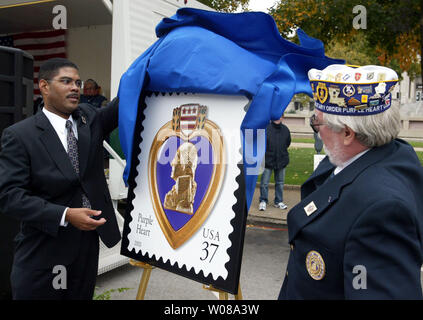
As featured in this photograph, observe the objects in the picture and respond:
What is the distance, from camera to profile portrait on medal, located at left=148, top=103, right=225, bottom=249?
242cm

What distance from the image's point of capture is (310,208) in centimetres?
159

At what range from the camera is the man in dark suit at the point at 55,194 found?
214 centimetres

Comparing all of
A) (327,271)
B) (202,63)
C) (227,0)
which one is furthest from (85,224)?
(227,0)

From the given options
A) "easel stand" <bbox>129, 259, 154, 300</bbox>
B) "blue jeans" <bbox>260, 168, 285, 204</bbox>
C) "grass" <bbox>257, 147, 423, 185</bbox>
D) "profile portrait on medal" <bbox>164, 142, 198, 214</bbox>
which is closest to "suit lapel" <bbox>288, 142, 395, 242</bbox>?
"profile portrait on medal" <bbox>164, 142, 198, 214</bbox>

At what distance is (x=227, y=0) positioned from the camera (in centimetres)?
1080

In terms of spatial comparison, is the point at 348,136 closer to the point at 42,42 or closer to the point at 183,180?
the point at 183,180

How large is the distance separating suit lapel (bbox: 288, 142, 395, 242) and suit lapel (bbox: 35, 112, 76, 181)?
128cm

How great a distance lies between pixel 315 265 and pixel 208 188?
103cm

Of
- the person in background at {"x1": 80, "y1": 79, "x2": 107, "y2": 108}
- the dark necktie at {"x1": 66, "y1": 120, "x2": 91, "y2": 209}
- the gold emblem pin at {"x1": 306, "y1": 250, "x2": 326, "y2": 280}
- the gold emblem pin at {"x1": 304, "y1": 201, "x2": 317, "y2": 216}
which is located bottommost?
the gold emblem pin at {"x1": 306, "y1": 250, "x2": 326, "y2": 280}

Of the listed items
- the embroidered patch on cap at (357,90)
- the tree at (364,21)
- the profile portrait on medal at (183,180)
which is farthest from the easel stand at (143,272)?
the tree at (364,21)

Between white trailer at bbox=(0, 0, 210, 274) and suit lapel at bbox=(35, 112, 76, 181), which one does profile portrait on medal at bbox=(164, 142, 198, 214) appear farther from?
white trailer at bbox=(0, 0, 210, 274)

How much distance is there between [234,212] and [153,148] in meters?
0.77

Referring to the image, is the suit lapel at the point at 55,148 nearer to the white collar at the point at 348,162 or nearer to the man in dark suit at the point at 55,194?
the man in dark suit at the point at 55,194
